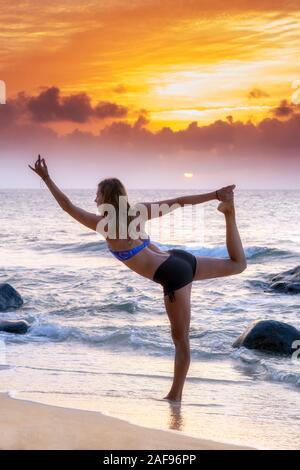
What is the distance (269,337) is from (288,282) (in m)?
9.18

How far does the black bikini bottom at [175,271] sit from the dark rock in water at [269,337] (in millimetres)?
4473

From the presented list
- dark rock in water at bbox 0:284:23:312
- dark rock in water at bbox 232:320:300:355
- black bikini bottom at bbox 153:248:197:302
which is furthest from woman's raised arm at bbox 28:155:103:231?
dark rock in water at bbox 0:284:23:312

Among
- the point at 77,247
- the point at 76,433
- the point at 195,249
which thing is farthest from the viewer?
the point at 195,249

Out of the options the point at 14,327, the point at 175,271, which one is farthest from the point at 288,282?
→ the point at 175,271

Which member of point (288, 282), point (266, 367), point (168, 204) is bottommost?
point (266, 367)

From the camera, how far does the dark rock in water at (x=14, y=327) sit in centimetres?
1274

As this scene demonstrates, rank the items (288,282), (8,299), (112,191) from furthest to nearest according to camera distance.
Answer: (288,282) → (8,299) → (112,191)

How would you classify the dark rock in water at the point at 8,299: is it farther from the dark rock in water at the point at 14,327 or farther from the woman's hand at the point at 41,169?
the woman's hand at the point at 41,169

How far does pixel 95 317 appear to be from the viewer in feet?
49.9

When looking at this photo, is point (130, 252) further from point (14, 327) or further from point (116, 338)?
point (14, 327)

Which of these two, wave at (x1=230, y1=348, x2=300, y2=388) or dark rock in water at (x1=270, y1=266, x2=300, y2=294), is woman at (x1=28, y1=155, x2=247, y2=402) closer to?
wave at (x1=230, y1=348, x2=300, y2=388)

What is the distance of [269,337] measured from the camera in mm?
11516
